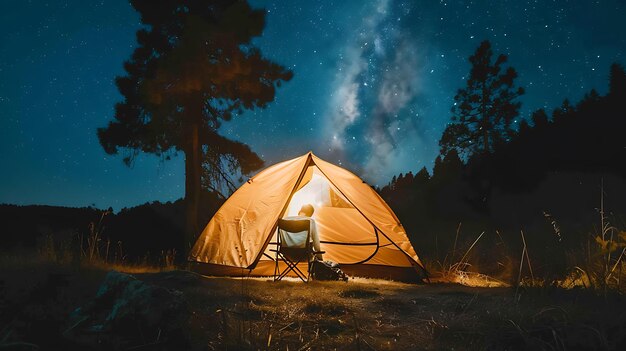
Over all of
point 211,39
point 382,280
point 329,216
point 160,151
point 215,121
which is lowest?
point 382,280

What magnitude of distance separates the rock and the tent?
3.67 meters

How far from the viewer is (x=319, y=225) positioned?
8328 millimetres

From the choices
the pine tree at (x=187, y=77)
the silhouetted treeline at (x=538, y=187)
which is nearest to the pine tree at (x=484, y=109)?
the silhouetted treeline at (x=538, y=187)

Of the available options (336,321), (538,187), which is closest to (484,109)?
(538,187)

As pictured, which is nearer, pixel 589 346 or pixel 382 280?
pixel 589 346

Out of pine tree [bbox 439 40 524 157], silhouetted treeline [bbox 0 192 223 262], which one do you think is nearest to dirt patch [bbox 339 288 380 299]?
silhouetted treeline [bbox 0 192 223 262]

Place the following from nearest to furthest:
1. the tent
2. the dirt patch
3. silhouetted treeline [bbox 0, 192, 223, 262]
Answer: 1. the dirt patch
2. the tent
3. silhouetted treeline [bbox 0, 192, 223, 262]

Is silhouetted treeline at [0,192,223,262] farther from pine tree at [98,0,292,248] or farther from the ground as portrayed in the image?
the ground

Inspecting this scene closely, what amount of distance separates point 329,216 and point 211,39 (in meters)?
5.90

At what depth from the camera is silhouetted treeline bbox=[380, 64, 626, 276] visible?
33.2 ft

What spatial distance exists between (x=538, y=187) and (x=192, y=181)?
1148cm

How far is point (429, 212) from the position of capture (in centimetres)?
1803

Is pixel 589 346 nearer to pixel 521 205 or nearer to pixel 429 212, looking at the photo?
pixel 521 205

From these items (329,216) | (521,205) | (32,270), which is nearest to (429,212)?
(521,205)
